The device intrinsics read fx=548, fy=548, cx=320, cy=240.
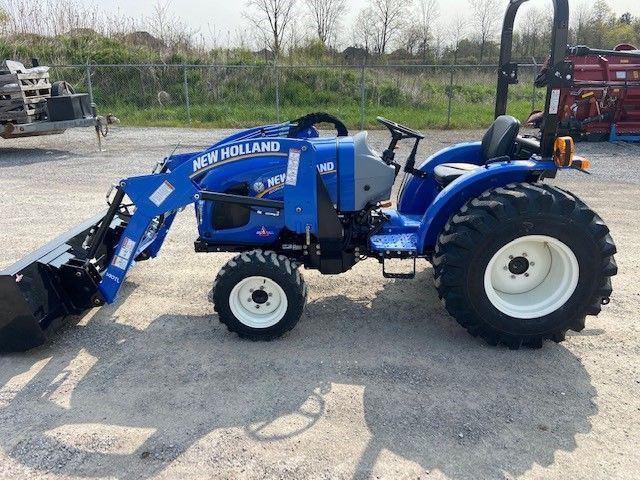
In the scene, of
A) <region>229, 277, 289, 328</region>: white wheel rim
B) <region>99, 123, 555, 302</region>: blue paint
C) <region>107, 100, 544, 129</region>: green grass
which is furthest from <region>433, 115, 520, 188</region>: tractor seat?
<region>107, 100, 544, 129</region>: green grass

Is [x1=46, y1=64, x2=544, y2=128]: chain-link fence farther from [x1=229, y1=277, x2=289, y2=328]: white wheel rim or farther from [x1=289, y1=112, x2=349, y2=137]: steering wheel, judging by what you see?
[x1=229, y1=277, x2=289, y2=328]: white wheel rim

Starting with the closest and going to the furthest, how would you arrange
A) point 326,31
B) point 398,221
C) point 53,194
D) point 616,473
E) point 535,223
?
point 616,473, point 535,223, point 398,221, point 53,194, point 326,31

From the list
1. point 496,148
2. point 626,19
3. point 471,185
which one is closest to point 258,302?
point 471,185

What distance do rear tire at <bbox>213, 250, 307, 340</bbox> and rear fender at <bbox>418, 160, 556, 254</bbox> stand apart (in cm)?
95

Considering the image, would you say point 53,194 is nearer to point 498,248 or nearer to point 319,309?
point 319,309

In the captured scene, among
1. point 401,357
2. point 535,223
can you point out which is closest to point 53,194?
point 401,357

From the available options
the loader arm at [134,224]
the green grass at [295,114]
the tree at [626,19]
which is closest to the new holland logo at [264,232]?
the loader arm at [134,224]

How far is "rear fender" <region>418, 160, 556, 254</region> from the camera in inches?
143

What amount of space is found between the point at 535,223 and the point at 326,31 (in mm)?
29947

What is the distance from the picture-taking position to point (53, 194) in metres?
8.05

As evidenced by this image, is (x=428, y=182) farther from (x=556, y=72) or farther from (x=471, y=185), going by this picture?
(x=556, y=72)

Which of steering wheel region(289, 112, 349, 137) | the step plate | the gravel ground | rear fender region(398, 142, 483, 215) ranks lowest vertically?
the gravel ground

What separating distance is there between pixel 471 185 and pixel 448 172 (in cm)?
44

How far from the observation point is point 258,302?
3.79 metres
